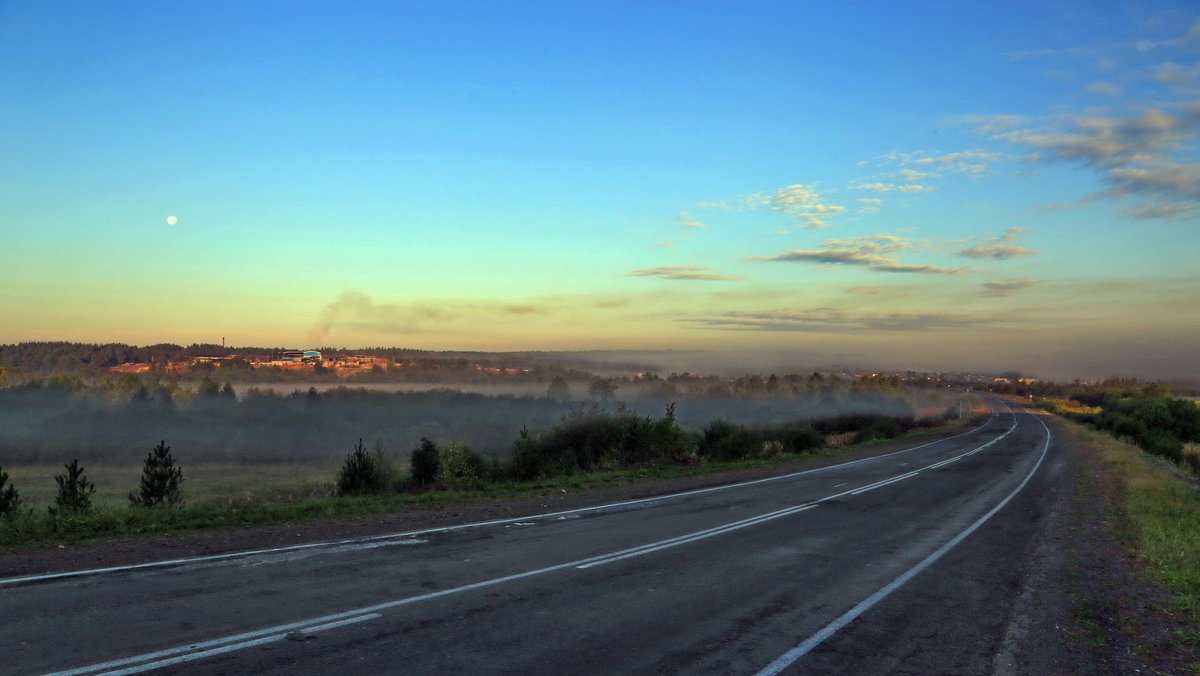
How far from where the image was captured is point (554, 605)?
7.72 meters

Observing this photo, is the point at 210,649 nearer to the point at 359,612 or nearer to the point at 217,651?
the point at 217,651

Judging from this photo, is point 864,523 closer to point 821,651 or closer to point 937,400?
point 821,651

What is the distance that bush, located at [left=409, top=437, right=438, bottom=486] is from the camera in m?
35.2

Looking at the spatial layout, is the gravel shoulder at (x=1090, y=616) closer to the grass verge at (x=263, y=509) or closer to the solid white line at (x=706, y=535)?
the solid white line at (x=706, y=535)

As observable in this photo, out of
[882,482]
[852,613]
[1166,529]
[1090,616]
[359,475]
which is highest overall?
[852,613]

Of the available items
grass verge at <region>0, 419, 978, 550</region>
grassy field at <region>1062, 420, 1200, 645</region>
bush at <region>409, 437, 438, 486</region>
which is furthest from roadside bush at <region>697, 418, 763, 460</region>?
grassy field at <region>1062, 420, 1200, 645</region>

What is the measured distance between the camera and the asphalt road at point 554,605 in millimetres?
5961

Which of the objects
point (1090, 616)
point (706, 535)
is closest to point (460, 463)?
point (706, 535)

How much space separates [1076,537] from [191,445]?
11053cm

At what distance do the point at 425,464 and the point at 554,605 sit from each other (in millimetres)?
30782

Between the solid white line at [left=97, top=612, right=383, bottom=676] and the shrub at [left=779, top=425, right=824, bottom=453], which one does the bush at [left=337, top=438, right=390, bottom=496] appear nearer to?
the solid white line at [left=97, top=612, right=383, bottom=676]

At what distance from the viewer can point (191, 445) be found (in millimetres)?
99000

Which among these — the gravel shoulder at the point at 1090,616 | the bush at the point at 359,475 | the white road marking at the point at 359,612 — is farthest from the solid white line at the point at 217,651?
the bush at the point at 359,475

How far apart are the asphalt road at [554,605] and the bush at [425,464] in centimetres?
2293
